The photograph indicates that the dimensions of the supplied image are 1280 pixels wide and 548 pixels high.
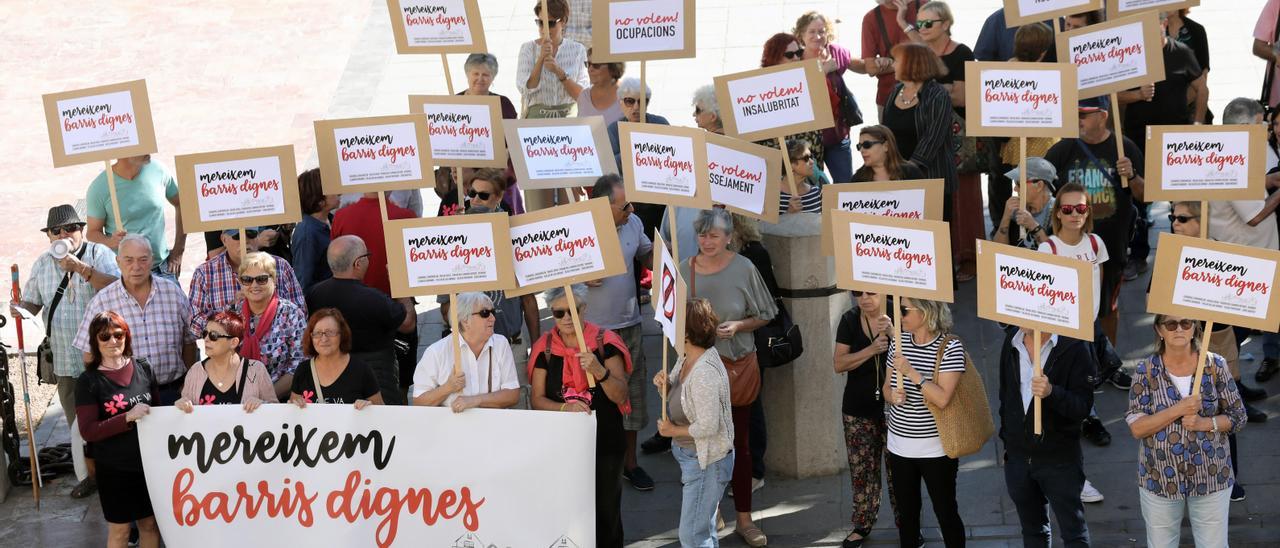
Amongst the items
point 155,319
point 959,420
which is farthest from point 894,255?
point 155,319

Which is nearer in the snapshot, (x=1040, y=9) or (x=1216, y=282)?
(x=1216, y=282)

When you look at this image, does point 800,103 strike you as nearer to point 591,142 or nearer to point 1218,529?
point 591,142

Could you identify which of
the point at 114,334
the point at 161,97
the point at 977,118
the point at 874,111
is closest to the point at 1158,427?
the point at 977,118

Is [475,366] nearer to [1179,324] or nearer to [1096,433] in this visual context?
[1179,324]

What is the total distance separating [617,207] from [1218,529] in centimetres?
394

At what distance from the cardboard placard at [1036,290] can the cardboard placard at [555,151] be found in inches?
122

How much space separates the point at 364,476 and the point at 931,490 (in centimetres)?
295

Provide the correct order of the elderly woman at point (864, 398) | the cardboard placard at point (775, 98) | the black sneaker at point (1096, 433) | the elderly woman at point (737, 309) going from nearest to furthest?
the elderly woman at point (864, 398) → the elderly woman at point (737, 309) → the black sneaker at point (1096, 433) → the cardboard placard at point (775, 98)

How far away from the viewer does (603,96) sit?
12.4m

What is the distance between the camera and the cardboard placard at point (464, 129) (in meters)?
10.7

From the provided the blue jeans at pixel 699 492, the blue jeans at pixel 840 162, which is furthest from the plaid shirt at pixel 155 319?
the blue jeans at pixel 840 162

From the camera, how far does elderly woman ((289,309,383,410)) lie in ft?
29.1

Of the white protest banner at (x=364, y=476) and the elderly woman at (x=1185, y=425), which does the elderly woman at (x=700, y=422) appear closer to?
the white protest banner at (x=364, y=476)

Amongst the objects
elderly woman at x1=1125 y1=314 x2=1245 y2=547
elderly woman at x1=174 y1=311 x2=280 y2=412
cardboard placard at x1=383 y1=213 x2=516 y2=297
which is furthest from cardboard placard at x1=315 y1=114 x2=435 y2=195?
elderly woman at x1=1125 y1=314 x2=1245 y2=547
